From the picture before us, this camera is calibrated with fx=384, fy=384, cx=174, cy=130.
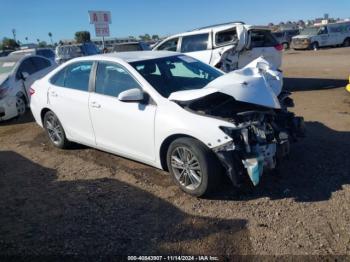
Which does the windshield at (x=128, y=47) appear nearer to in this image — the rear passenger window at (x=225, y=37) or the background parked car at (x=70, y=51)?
the background parked car at (x=70, y=51)

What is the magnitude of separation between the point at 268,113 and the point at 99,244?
2423 millimetres

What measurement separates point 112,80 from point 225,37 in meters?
6.26

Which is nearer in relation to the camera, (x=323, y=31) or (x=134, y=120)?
(x=134, y=120)

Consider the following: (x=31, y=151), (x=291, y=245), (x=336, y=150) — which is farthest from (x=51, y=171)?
(x=336, y=150)

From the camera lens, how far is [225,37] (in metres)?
10.8

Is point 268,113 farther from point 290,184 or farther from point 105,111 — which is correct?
point 105,111

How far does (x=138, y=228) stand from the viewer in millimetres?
3965

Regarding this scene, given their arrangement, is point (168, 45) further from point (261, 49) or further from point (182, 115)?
point (182, 115)

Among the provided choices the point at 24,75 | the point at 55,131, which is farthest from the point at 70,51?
the point at 55,131

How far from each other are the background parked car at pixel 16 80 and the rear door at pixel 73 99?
354 centimetres

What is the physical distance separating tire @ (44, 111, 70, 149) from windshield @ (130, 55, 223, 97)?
2042 mm

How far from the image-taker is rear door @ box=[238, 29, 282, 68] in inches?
415

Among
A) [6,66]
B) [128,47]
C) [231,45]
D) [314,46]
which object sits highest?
[231,45]

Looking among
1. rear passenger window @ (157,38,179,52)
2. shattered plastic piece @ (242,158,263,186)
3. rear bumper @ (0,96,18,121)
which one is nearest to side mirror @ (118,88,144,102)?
shattered plastic piece @ (242,158,263,186)
